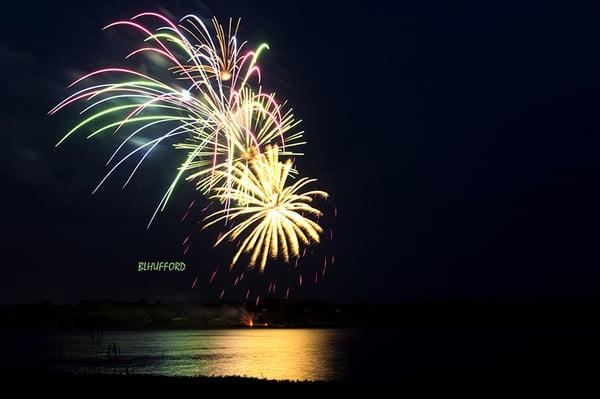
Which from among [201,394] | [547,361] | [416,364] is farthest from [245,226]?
[547,361]

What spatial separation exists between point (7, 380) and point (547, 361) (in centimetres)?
6106

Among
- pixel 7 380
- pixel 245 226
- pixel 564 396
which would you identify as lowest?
pixel 7 380

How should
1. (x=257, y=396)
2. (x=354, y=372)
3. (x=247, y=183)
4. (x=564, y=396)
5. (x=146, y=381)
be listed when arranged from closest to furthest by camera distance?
1. (x=257, y=396)
2. (x=564, y=396)
3. (x=146, y=381)
4. (x=247, y=183)
5. (x=354, y=372)

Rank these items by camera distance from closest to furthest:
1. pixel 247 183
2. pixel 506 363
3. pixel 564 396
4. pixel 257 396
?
pixel 257 396
pixel 564 396
pixel 247 183
pixel 506 363

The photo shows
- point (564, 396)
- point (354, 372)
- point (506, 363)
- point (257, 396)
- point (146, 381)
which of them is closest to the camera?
point (257, 396)

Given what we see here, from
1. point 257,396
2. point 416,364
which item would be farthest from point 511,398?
point 416,364

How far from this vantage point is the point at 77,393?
2714 centimetres

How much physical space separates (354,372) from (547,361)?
26.5 m

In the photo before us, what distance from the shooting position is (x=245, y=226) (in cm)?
4106

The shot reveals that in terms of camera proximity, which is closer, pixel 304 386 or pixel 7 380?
pixel 304 386

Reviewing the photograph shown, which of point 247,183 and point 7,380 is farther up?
point 247,183

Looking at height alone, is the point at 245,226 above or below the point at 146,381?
above

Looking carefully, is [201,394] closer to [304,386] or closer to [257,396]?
[257,396]

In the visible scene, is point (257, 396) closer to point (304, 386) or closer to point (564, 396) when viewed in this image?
point (304, 386)
